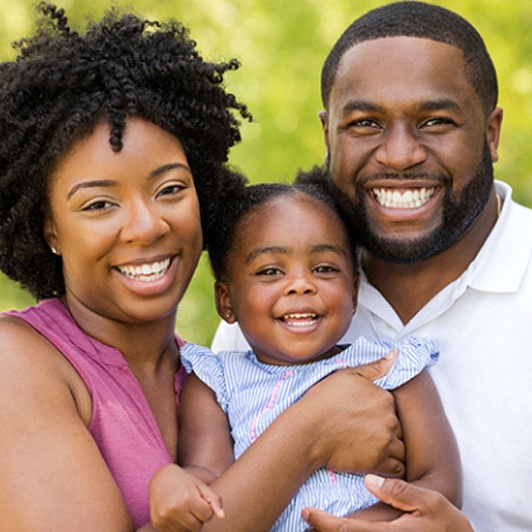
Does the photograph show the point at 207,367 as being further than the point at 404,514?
Yes

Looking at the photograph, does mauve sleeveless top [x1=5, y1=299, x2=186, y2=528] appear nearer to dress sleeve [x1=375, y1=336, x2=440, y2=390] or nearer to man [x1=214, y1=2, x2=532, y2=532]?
dress sleeve [x1=375, y1=336, x2=440, y2=390]

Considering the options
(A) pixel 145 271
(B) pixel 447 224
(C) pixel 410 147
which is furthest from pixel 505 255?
(A) pixel 145 271

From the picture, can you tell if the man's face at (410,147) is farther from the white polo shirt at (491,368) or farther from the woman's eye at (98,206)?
the woman's eye at (98,206)

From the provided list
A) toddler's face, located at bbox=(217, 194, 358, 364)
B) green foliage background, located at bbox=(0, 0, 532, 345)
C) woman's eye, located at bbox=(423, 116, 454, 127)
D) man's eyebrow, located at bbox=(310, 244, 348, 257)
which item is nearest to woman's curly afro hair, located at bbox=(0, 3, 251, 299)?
toddler's face, located at bbox=(217, 194, 358, 364)

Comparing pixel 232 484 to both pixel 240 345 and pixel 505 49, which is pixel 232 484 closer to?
pixel 240 345

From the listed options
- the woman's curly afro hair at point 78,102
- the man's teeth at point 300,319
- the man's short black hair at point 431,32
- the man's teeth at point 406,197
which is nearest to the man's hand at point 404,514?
the man's teeth at point 300,319

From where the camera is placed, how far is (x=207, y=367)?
3.13 m

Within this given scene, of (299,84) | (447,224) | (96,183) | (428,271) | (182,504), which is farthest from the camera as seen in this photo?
(299,84)

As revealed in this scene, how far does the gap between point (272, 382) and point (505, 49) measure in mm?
4801

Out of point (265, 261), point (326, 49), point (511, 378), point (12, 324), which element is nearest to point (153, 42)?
point (265, 261)

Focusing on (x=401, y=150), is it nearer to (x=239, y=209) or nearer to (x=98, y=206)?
(x=239, y=209)

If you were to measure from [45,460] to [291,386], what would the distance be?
33.5 inches

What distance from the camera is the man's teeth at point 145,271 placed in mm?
2832

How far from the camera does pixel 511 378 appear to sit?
125 inches
